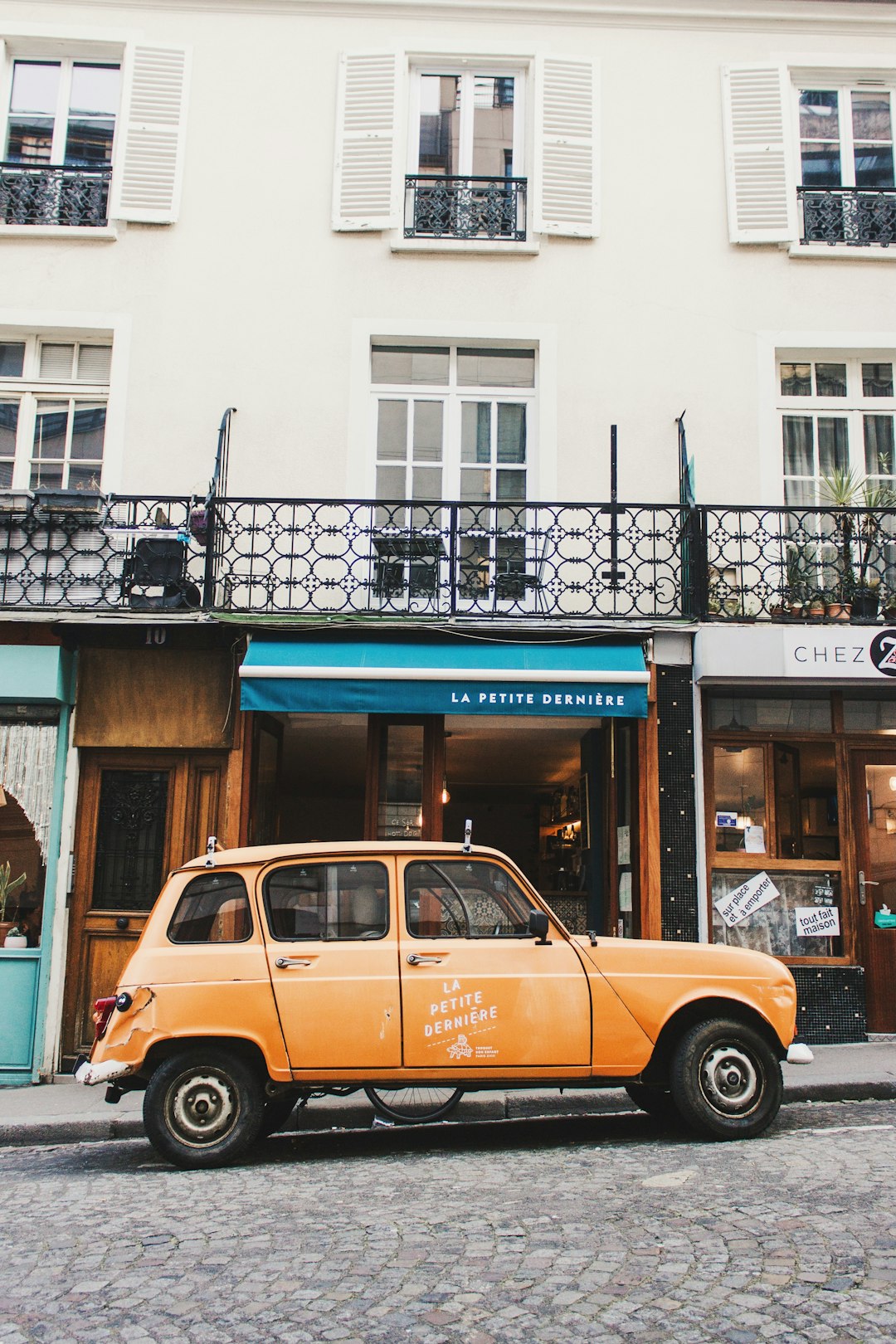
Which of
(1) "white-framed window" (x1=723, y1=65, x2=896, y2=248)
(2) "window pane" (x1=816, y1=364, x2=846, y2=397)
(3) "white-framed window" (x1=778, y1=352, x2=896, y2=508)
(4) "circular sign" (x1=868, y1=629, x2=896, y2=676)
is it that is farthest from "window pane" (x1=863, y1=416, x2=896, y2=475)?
(4) "circular sign" (x1=868, y1=629, x2=896, y2=676)

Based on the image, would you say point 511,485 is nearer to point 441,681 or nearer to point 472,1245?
point 441,681

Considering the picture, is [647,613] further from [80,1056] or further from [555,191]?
[80,1056]

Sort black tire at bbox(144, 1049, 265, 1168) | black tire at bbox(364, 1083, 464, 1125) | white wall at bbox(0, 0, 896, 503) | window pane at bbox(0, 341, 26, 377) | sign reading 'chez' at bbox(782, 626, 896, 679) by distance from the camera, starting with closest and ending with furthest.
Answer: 1. black tire at bbox(144, 1049, 265, 1168)
2. black tire at bbox(364, 1083, 464, 1125)
3. sign reading 'chez' at bbox(782, 626, 896, 679)
4. white wall at bbox(0, 0, 896, 503)
5. window pane at bbox(0, 341, 26, 377)

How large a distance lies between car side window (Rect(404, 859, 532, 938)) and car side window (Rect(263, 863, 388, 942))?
186 mm

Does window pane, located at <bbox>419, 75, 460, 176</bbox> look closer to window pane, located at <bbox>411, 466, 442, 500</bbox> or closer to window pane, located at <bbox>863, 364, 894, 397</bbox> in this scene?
window pane, located at <bbox>411, 466, 442, 500</bbox>

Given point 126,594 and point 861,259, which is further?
point 861,259

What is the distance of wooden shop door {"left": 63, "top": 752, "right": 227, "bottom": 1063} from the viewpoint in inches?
417

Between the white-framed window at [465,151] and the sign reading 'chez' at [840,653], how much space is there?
456cm

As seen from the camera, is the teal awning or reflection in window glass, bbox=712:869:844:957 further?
reflection in window glass, bbox=712:869:844:957

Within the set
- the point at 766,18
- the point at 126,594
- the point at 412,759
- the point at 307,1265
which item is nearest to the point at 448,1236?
the point at 307,1265

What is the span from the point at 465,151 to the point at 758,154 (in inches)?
114

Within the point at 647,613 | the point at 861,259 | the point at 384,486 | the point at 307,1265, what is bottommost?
the point at 307,1265

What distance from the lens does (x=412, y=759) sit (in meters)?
11.2

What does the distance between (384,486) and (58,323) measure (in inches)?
136
